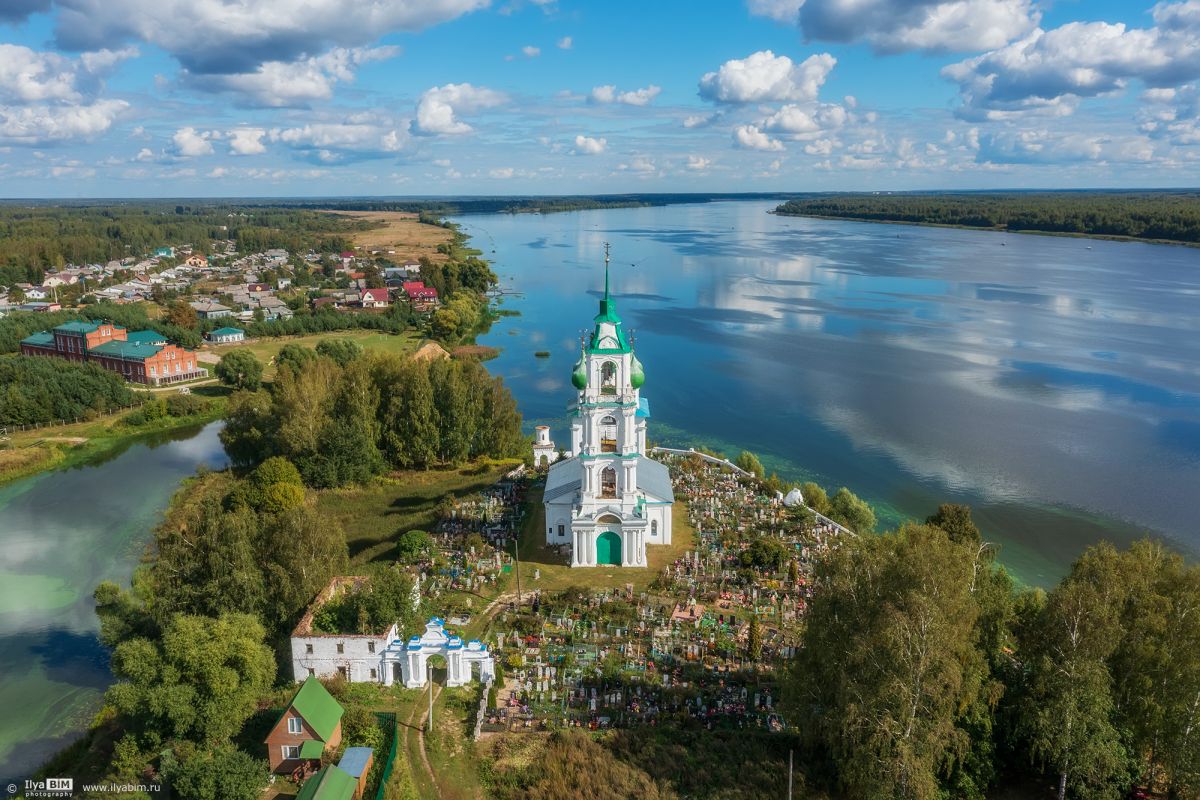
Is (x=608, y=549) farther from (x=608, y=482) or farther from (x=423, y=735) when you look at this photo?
(x=423, y=735)

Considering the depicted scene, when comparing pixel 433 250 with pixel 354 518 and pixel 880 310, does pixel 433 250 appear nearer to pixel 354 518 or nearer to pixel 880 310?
pixel 880 310

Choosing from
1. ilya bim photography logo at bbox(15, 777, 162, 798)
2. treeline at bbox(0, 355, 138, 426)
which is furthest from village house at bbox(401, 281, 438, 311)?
ilya bim photography logo at bbox(15, 777, 162, 798)

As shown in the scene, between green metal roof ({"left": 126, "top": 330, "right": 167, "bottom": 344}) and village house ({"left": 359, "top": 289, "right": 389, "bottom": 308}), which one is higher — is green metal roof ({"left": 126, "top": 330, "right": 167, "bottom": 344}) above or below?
below

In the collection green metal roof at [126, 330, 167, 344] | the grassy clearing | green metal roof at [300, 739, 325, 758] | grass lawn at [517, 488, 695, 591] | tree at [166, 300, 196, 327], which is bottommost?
grass lawn at [517, 488, 695, 591]

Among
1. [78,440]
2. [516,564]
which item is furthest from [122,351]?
[516,564]

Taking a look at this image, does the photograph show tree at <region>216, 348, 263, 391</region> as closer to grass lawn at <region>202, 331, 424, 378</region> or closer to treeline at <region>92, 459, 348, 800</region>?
grass lawn at <region>202, 331, 424, 378</region>

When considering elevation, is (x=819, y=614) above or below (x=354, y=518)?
above

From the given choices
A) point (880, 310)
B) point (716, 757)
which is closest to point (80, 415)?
point (716, 757)
